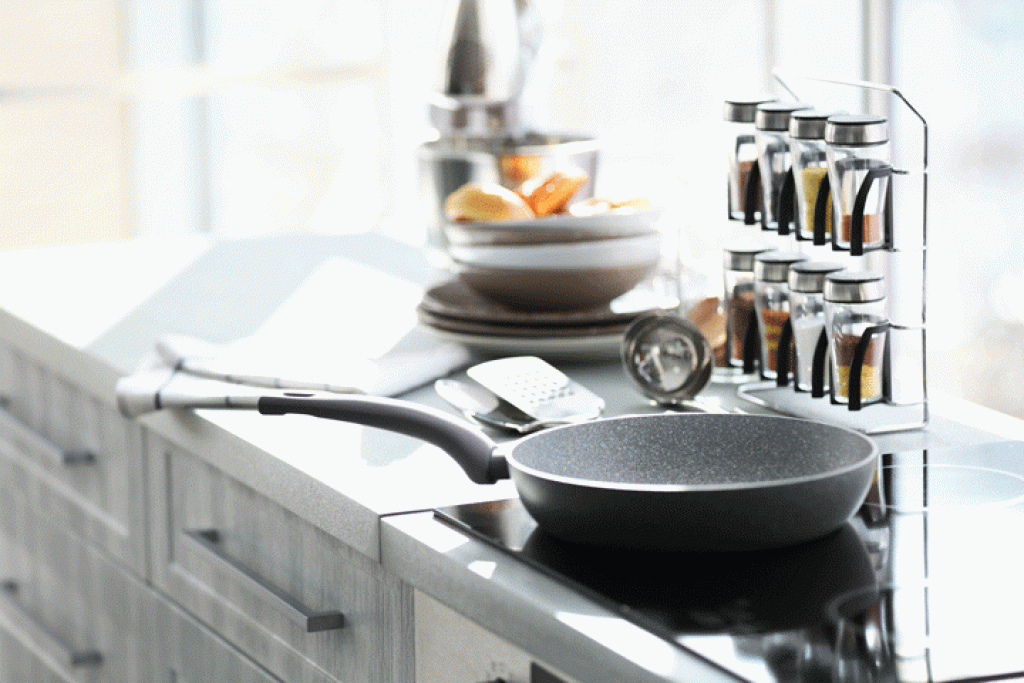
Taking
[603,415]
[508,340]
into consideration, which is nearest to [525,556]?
[603,415]

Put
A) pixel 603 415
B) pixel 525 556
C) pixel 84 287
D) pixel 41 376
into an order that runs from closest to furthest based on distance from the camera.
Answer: pixel 525 556
pixel 603 415
pixel 41 376
pixel 84 287

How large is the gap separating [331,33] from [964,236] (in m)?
2.34

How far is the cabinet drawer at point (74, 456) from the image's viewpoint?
1.47 metres

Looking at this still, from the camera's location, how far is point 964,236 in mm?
3352

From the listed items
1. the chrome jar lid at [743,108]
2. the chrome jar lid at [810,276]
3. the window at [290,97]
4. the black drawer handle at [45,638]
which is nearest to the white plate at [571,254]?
the chrome jar lid at [743,108]

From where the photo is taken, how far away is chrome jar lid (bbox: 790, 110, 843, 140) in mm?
1129

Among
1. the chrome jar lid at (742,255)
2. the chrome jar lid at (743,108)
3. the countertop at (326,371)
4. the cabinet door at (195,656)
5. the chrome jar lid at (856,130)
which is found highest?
the chrome jar lid at (743,108)

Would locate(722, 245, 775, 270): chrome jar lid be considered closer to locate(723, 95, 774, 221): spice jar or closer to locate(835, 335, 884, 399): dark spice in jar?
locate(723, 95, 774, 221): spice jar

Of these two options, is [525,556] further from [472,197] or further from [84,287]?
[84,287]

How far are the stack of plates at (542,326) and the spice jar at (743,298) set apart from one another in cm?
13

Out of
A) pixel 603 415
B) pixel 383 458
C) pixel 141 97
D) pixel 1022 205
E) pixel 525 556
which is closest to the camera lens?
pixel 525 556

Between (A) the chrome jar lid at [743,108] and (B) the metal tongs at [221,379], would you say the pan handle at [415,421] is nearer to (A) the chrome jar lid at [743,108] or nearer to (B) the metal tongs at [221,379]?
(B) the metal tongs at [221,379]

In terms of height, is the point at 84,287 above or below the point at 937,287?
above

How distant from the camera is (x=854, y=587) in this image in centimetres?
75
